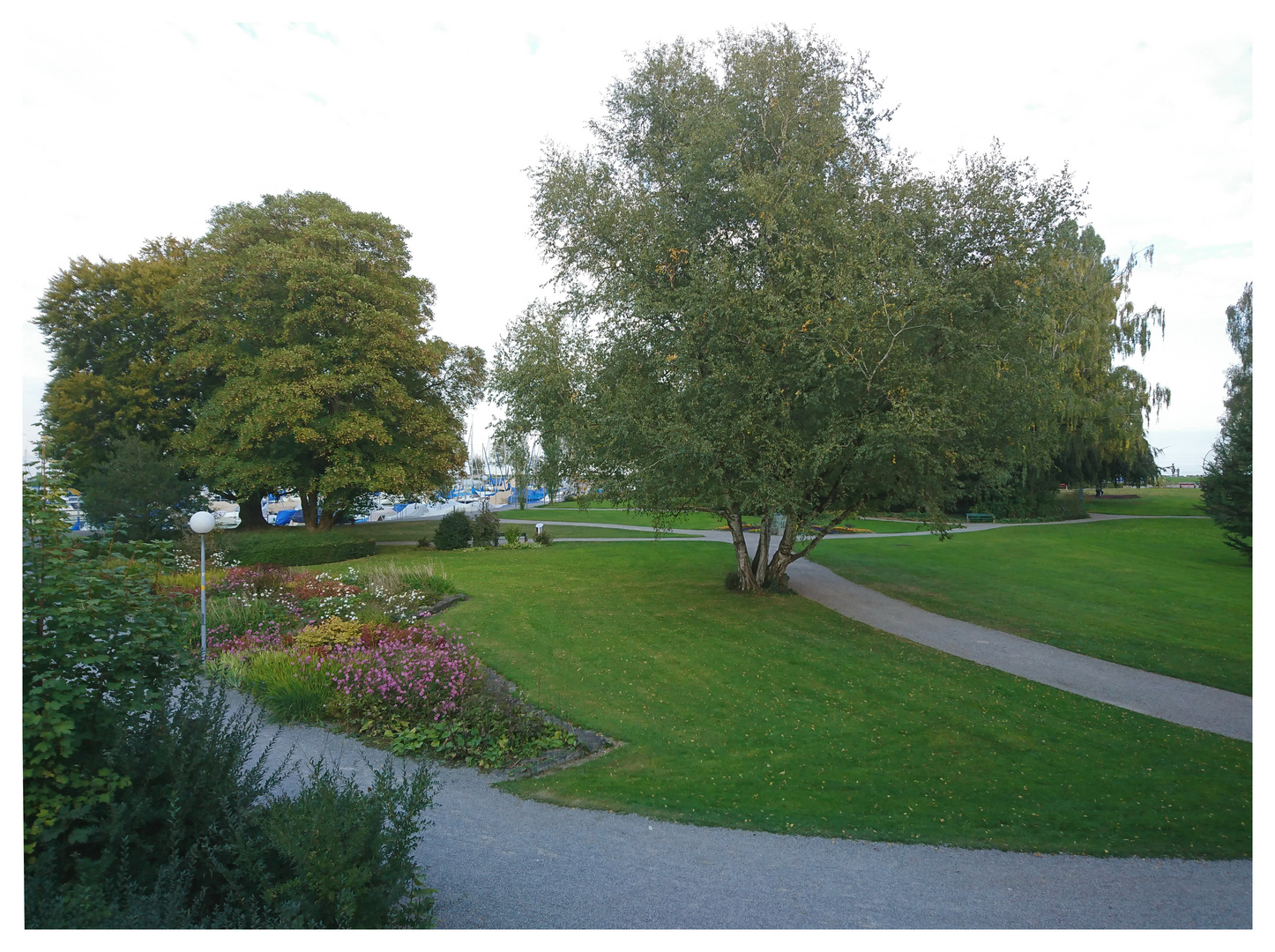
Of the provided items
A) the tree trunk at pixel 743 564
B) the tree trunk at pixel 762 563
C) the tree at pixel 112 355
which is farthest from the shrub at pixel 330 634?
the tree at pixel 112 355

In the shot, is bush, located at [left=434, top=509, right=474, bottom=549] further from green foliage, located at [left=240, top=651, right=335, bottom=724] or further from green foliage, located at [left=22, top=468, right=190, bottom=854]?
green foliage, located at [left=22, top=468, right=190, bottom=854]

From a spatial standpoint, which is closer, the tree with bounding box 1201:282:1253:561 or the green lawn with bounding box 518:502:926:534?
the tree with bounding box 1201:282:1253:561

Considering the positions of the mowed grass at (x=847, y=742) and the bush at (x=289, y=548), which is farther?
the bush at (x=289, y=548)

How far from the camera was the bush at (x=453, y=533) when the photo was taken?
22719 millimetres

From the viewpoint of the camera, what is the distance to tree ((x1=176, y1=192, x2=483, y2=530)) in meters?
20.5

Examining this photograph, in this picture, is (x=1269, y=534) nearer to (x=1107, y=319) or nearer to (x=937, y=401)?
(x=937, y=401)

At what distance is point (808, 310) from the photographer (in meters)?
9.78

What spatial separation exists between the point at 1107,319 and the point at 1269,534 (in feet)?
96.5

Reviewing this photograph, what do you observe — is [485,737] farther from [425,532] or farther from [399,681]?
[425,532]

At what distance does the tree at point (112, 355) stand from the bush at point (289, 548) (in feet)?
20.6

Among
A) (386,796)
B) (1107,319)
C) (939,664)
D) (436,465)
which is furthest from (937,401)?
(1107,319)

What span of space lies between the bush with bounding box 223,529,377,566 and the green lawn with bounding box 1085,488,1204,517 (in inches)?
1156

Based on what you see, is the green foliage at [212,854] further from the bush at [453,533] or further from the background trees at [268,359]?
the bush at [453,533]

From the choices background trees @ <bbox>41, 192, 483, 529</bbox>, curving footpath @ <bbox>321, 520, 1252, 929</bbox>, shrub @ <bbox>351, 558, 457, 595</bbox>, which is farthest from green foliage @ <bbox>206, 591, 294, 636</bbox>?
background trees @ <bbox>41, 192, 483, 529</bbox>
